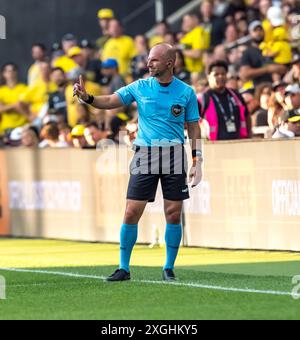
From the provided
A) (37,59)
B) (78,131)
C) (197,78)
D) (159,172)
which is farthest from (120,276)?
(37,59)

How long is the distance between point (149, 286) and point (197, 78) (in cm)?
940

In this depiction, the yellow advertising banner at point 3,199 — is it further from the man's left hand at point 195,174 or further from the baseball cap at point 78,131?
the man's left hand at point 195,174

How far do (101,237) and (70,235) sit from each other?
0.72m

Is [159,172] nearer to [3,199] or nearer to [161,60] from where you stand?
[161,60]

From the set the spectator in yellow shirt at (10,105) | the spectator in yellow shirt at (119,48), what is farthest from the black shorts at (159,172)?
the spectator in yellow shirt at (119,48)

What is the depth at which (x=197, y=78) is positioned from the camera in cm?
2016

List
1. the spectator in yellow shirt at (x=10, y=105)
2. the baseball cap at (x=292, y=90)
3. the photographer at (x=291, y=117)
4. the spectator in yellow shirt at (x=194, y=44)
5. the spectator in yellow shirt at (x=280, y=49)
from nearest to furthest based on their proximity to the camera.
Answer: the photographer at (x=291, y=117) < the baseball cap at (x=292, y=90) < the spectator in yellow shirt at (x=280, y=49) < the spectator in yellow shirt at (x=194, y=44) < the spectator in yellow shirt at (x=10, y=105)

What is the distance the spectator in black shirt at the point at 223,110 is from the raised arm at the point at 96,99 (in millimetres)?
4613

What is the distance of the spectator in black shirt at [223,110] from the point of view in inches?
632

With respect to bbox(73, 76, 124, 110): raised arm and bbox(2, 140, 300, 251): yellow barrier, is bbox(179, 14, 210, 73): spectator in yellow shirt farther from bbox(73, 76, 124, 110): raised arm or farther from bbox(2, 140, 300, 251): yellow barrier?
bbox(73, 76, 124, 110): raised arm

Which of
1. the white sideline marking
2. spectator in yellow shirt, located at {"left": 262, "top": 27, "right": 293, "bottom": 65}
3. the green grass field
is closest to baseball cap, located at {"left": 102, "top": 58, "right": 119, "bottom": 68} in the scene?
spectator in yellow shirt, located at {"left": 262, "top": 27, "right": 293, "bottom": 65}

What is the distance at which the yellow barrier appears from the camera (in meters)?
14.7

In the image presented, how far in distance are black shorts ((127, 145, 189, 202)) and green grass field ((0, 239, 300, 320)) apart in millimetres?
823

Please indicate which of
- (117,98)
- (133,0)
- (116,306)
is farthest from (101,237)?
(133,0)
